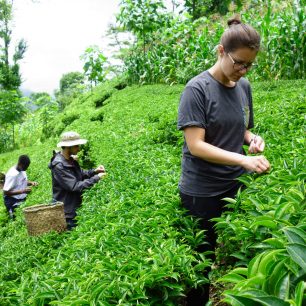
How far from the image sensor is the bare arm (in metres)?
2.34

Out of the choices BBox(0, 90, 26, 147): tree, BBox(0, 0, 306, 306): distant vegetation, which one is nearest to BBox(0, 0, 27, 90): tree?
BBox(0, 90, 26, 147): tree

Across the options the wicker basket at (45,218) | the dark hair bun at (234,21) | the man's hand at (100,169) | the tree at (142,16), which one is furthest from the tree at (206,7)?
the dark hair bun at (234,21)

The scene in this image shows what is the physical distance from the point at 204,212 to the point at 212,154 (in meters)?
0.48

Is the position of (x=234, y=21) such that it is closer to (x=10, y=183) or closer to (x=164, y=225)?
(x=164, y=225)

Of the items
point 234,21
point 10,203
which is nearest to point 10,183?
point 10,203

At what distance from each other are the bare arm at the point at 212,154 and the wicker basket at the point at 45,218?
2758 millimetres

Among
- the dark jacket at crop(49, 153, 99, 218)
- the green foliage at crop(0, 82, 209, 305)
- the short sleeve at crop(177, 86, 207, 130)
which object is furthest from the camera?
the dark jacket at crop(49, 153, 99, 218)

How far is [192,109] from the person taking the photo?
245 centimetres

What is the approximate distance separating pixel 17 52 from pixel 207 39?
537 inches

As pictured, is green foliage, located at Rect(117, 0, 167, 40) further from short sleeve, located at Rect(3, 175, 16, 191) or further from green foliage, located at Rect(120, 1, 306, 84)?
short sleeve, located at Rect(3, 175, 16, 191)

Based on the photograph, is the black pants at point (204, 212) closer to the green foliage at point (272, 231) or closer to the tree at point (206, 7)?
the green foliage at point (272, 231)

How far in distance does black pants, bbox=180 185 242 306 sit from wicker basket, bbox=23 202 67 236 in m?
2.41

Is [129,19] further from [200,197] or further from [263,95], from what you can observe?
[200,197]

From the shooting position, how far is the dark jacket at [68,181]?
5.03m
